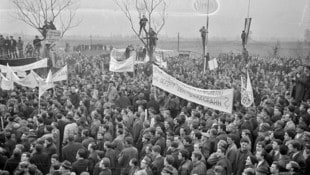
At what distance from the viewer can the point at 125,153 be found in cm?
813

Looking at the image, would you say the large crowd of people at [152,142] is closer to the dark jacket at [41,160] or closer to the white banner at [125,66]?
the dark jacket at [41,160]

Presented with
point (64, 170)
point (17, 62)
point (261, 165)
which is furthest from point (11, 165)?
point (17, 62)

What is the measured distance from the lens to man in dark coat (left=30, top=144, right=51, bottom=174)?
25.9 ft

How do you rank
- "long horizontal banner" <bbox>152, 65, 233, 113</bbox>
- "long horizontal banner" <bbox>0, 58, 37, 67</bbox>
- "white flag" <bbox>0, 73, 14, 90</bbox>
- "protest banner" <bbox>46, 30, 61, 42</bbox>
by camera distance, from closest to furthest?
1. "long horizontal banner" <bbox>152, 65, 233, 113</bbox>
2. "white flag" <bbox>0, 73, 14, 90</bbox>
3. "protest banner" <bbox>46, 30, 61, 42</bbox>
4. "long horizontal banner" <bbox>0, 58, 37, 67</bbox>

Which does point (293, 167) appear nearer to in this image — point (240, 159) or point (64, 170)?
point (240, 159)

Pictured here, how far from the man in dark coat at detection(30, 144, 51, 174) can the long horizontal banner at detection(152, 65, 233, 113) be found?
4.01m

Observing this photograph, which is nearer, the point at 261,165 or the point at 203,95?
the point at 261,165

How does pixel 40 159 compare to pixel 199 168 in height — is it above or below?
below

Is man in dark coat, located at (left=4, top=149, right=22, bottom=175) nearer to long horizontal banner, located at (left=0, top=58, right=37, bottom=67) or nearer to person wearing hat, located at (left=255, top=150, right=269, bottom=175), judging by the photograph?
person wearing hat, located at (left=255, top=150, right=269, bottom=175)

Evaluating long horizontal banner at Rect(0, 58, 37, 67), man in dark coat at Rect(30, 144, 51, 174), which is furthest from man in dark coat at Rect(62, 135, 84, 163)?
long horizontal banner at Rect(0, 58, 37, 67)

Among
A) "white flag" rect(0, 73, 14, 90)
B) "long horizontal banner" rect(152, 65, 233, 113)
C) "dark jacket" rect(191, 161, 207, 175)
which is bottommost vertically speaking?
"dark jacket" rect(191, 161, 207, 175)

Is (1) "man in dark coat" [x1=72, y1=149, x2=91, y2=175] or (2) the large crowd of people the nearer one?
(2) the large crowd of people

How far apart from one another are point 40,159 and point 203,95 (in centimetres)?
424

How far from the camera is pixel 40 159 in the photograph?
7.94 m
